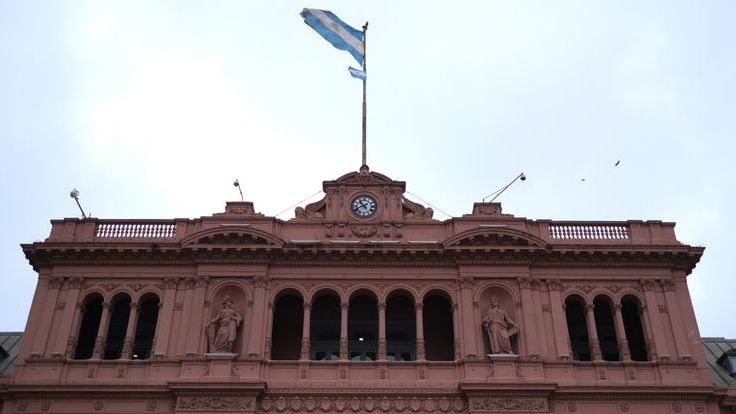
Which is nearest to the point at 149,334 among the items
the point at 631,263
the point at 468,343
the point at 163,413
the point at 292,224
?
the point at 163,413

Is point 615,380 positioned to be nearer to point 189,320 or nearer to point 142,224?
point 189,320

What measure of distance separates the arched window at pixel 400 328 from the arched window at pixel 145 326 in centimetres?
1099

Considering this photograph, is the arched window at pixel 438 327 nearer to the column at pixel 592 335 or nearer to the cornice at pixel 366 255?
the cornice at pixel 366 255

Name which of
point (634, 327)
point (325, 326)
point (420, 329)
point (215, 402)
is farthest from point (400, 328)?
point (634, 327)

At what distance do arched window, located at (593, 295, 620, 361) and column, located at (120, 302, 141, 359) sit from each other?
2143 centimetres

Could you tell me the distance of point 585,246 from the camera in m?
37.7

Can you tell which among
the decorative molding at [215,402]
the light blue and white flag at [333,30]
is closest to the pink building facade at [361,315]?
the decorative molding at [215,402]

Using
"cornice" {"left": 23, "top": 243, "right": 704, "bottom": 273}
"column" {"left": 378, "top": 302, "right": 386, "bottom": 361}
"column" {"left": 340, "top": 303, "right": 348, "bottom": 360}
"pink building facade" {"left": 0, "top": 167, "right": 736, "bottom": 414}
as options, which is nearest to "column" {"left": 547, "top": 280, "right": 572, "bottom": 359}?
"pink building facade" {"left": 0, "top": 167, "right": 736, "bottom": 414}

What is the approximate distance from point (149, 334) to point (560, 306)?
1927 centimetres

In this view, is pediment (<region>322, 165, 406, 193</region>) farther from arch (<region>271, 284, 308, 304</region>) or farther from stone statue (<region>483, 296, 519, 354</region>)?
stone statue (<region>483, 296, 519, 354</region>)

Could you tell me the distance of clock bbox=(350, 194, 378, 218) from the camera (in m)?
39.5

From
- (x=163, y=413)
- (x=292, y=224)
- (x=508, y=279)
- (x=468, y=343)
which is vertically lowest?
(x=163, y=413)

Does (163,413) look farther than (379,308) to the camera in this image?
No

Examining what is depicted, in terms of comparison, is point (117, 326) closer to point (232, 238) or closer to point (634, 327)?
point (232, 238)
